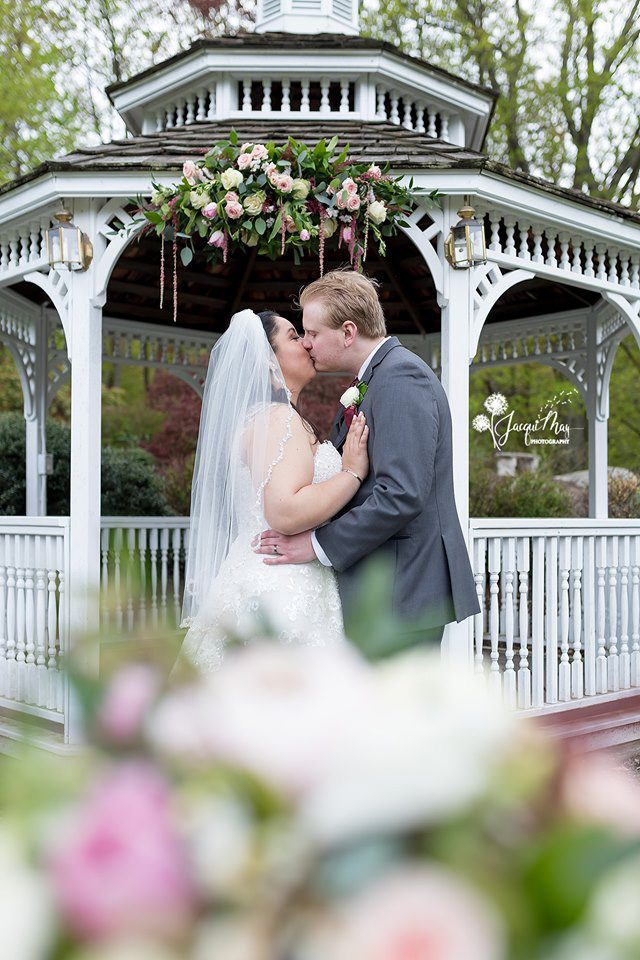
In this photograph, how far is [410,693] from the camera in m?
0.68

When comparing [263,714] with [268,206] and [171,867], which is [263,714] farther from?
[268,206]

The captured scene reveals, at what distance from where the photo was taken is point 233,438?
3.91 meters

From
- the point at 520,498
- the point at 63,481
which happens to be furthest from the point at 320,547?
the point at 520,498

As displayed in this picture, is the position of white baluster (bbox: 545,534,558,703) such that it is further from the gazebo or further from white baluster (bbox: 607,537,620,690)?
white baluster (bbox: 607,537,620,690)

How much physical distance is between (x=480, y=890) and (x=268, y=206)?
197 inches

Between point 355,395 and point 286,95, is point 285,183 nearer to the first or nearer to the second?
point 355,395

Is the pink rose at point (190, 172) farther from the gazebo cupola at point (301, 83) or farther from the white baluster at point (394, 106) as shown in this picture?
the white baluster at point (394, 106)

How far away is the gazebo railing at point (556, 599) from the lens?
19.5ft

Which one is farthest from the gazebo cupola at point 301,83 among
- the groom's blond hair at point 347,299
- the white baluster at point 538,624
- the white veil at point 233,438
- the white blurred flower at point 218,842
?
the white blurred flower at point 218,842


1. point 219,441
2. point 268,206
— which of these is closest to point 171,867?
point 219,441

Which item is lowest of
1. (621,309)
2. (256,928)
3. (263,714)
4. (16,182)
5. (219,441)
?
(256,928)

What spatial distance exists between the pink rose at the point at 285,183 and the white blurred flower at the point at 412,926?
16.2 feet

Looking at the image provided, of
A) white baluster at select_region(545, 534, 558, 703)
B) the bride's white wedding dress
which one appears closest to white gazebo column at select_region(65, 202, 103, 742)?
the bride's white wedding dress

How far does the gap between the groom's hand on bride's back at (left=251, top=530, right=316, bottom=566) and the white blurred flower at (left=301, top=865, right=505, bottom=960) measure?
124 inches
